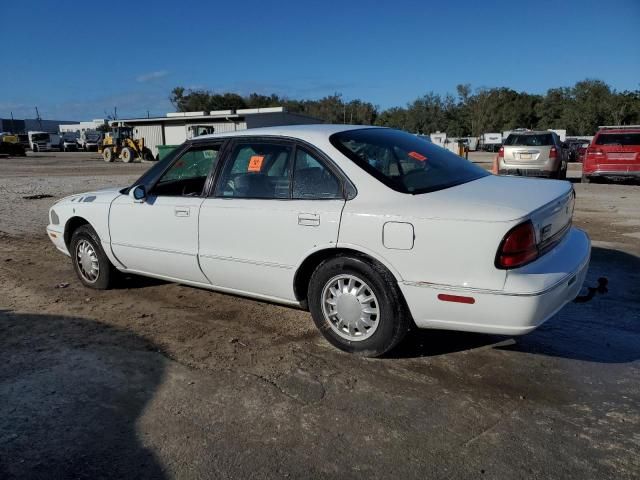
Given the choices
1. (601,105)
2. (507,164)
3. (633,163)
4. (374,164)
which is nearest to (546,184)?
(374,164)

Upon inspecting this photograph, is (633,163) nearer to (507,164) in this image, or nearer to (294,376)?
(507,164)

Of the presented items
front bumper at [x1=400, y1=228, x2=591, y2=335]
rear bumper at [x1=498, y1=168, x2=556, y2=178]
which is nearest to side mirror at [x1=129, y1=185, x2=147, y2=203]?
front bumper at [x1=400, y1=228, x2=591, y2=335]

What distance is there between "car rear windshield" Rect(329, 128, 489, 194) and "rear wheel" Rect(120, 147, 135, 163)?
3638 cm

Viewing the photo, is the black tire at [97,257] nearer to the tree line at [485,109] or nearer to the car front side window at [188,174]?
the car front side window at [188,174]

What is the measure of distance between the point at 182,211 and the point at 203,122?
4037 cm

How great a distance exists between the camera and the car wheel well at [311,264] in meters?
3.51

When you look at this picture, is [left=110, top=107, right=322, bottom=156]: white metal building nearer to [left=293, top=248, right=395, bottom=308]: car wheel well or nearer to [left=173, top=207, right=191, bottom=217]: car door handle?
[left=173, top=207, right=191, bottom=217]: car door handle

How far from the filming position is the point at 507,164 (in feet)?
48.5

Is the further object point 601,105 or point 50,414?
point 601,105

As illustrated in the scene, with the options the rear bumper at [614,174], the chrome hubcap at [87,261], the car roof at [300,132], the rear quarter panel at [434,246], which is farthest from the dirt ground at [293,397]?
the rear bumper at [614,174]

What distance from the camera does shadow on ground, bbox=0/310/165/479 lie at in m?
2.54

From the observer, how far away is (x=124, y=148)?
124 feet

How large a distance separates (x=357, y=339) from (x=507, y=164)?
41.0ft

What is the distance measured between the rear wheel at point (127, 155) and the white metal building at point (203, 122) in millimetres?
3747
